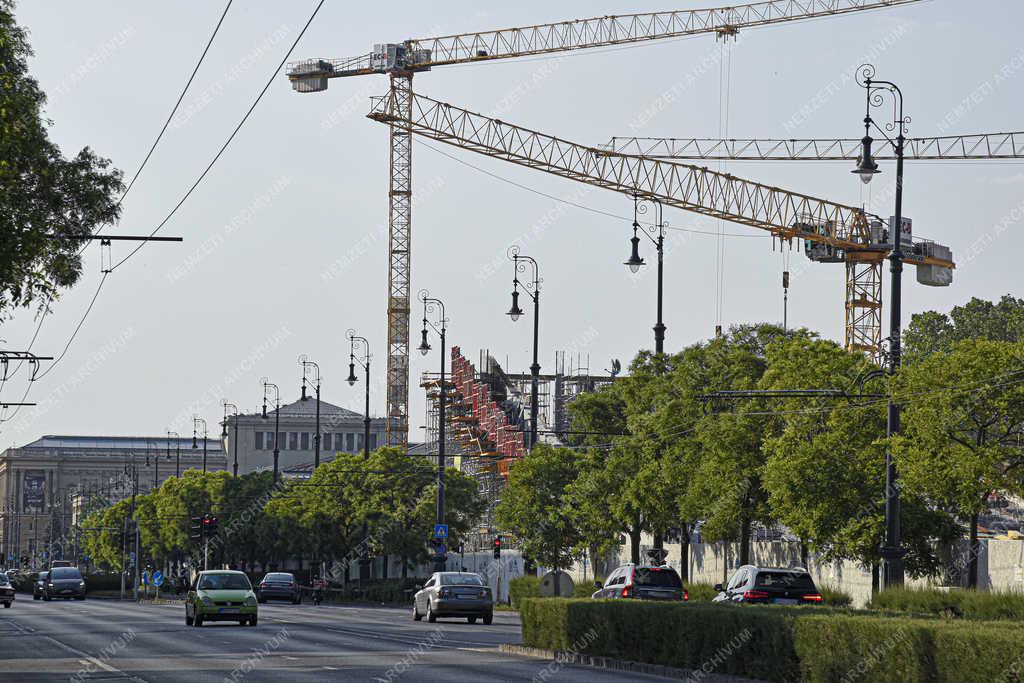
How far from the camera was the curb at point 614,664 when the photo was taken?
2291 centimetres

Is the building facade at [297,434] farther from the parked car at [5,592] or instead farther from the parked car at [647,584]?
the parked car at [647,584]

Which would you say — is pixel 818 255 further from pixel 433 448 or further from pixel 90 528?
pixel 90 528

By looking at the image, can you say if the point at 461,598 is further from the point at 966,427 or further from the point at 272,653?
the point at 272,653

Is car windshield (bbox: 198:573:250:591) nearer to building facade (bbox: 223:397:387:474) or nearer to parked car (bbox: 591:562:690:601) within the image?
parked car (bbox: 591:562:690:601)

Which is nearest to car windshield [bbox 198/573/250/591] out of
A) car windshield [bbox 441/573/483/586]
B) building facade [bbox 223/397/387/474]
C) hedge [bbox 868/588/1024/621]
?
car windshield [bbox 441/573/483/586]

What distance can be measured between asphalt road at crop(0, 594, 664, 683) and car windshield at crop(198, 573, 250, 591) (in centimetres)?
105

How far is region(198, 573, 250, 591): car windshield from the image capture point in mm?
43938

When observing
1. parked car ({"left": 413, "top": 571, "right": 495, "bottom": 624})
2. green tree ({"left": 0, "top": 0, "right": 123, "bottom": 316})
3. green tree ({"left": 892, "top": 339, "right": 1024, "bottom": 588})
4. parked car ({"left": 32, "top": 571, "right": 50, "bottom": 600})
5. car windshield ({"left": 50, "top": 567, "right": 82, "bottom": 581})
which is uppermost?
green tree ({"left": 0, "top": 0, "right": 123, "bottom": 316})

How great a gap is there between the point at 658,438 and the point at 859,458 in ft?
40.2

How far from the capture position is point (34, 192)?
95.0 ft

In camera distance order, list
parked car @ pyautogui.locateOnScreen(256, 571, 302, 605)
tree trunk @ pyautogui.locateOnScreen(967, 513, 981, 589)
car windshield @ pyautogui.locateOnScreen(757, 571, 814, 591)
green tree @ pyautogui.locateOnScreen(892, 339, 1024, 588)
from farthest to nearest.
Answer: parked car @ pyautogui.locateOnScreen(256, 571, 302, 605), tree trunk @ pyautogui.locateOnScreen(967, 513, 981, 589), green tree @ pyautogui.locateOnScreen(892, 339, 1024, 588), car windshield @ pyautogui.locateOnScreen(757, 571, 814, 591)

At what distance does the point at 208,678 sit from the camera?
2350 centimetres

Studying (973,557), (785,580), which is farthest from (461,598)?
(973,557)

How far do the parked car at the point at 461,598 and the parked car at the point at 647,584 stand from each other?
281 inches
